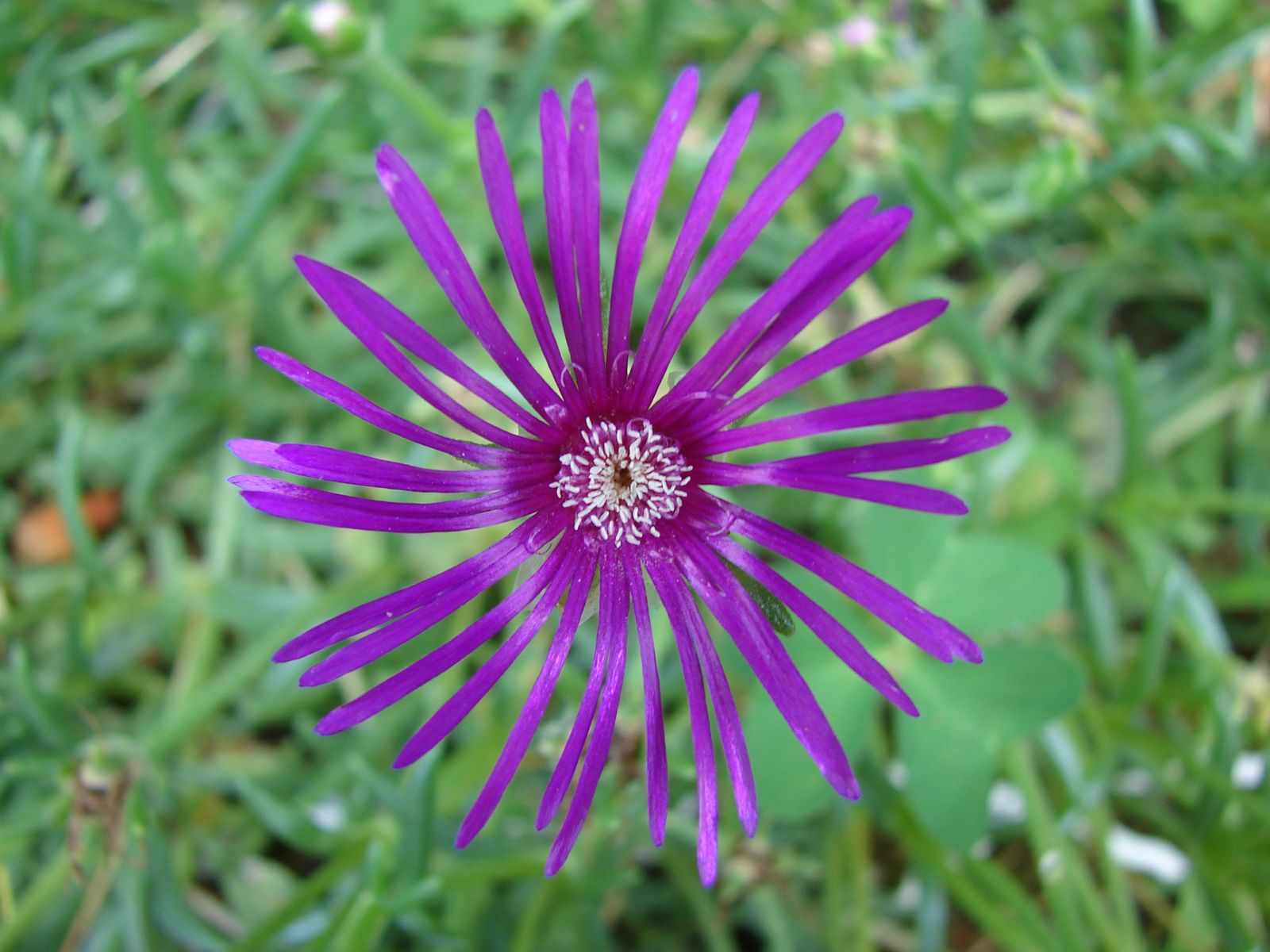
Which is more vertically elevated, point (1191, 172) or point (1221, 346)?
point (1191, 172)

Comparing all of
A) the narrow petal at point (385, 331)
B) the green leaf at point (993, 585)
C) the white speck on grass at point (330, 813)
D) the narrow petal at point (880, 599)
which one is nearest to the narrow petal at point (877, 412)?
the narrow petal at point (880, 599)

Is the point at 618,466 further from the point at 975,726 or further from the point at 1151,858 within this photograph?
the point at 1151,858

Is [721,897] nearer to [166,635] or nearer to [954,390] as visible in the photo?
[954,390]

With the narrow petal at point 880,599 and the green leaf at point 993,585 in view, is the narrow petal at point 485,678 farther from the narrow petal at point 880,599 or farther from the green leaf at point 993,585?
the green leaf at point 993,585

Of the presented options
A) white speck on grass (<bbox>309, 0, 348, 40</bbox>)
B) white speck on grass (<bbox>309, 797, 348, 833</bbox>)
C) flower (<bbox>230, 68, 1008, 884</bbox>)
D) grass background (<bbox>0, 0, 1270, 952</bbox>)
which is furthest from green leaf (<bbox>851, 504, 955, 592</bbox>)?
white speck on grass (<bbox>309, 0, 348, 40</bbox>)

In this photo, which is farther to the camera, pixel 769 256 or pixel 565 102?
pixel 565 102

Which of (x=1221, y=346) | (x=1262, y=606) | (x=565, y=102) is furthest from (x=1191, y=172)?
(x=565, y=102)

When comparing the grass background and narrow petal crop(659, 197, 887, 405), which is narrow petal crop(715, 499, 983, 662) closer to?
narrow petal crop(659, 197, 887, 405)
